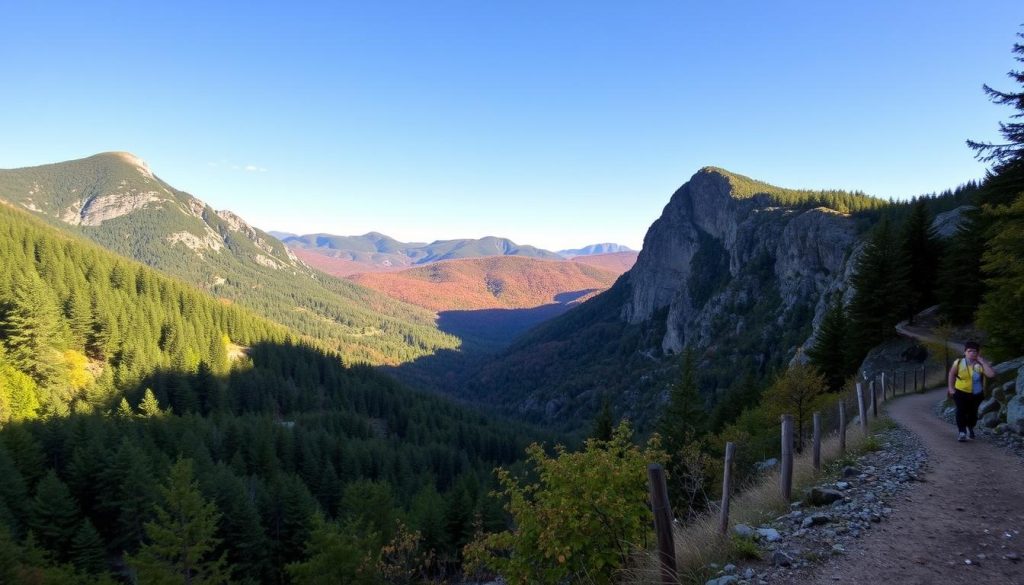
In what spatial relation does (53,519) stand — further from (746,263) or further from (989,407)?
(746,263)

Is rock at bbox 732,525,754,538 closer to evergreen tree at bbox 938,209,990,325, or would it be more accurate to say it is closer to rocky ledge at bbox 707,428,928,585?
rocky ledge at bbox 707,428,928,585

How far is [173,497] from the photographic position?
95.5 feet

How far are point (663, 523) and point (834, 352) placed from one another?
4861cm

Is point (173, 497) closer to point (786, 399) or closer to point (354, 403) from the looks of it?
point (786, 399)

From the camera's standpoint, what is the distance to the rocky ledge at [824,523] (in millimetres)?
7141

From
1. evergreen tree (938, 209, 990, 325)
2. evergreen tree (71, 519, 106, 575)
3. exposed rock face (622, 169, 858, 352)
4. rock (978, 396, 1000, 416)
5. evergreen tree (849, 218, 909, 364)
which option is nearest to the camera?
rock (978, 396, 1000, 416)

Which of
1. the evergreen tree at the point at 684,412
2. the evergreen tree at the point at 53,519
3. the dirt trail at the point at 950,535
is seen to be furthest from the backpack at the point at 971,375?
the evergreen tree at the point at 53,519

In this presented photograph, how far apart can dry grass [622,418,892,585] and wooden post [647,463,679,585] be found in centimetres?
54

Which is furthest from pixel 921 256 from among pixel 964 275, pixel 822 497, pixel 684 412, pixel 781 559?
pixel 781 559

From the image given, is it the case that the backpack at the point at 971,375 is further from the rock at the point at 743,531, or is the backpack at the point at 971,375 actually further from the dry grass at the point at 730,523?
the rock at the point at 743,531

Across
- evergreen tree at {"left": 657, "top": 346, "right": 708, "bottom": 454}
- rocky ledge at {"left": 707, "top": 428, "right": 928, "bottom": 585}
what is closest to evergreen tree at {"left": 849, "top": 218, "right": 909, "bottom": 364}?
evergreen tree at {"left": 657, "top": 346, "right": 708, "bottom": 454}

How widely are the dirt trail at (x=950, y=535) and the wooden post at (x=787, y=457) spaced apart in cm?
175

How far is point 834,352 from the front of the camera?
45.5 meters

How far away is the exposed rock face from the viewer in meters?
104
